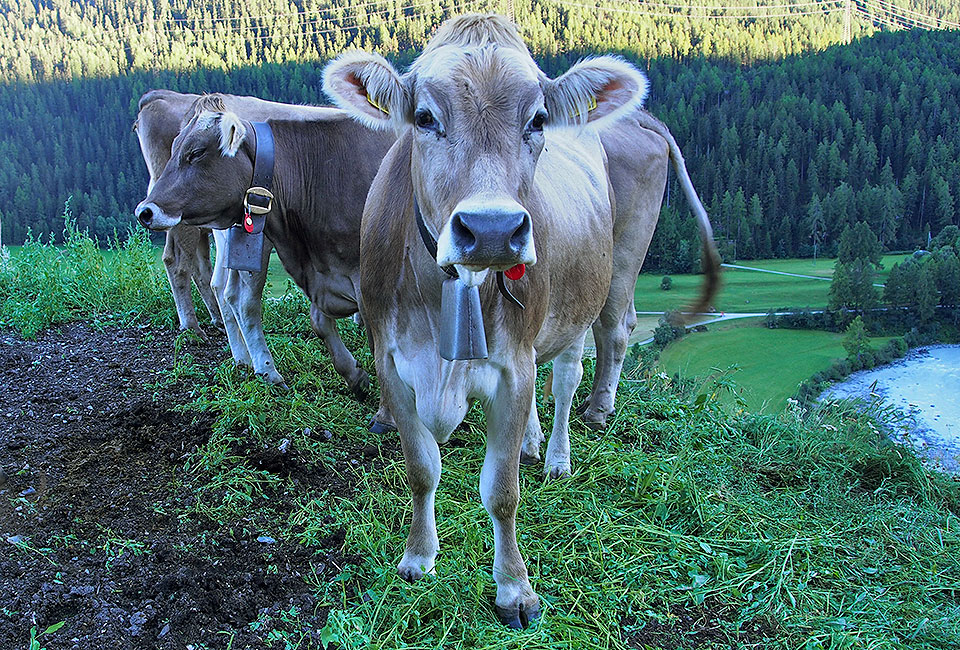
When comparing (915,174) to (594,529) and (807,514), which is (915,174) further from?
(594,529)

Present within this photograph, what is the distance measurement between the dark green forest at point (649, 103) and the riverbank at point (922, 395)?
2056mm

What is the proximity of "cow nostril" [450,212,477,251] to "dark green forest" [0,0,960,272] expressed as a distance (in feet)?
22.2

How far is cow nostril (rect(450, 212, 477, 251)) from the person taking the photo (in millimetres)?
1863

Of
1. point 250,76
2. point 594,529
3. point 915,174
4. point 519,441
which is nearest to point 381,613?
point 519,441

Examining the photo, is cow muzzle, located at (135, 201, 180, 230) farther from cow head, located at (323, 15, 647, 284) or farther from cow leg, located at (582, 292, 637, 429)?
cow leg, located at (582, 292, 637, 429)

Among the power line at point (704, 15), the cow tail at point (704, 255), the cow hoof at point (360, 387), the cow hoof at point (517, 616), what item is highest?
the power line at point (704, 15)

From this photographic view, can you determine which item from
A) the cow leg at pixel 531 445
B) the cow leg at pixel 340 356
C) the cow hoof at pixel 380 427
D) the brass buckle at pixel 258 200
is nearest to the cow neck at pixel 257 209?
the brass buckle at pixel 258 200

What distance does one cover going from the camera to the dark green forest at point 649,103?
8.83 meters

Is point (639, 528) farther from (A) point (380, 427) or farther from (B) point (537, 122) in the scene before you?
(B) point (537, 122)

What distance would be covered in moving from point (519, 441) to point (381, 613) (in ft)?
2.75

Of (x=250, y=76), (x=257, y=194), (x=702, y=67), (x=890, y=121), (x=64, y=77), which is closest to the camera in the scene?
(x=257, y=194)

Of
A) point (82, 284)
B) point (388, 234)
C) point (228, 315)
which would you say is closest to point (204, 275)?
point (228, 315)

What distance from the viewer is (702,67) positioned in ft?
34.3

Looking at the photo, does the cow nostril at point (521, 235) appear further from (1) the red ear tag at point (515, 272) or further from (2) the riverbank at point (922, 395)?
(2) the riverbank at point (922, 395)
